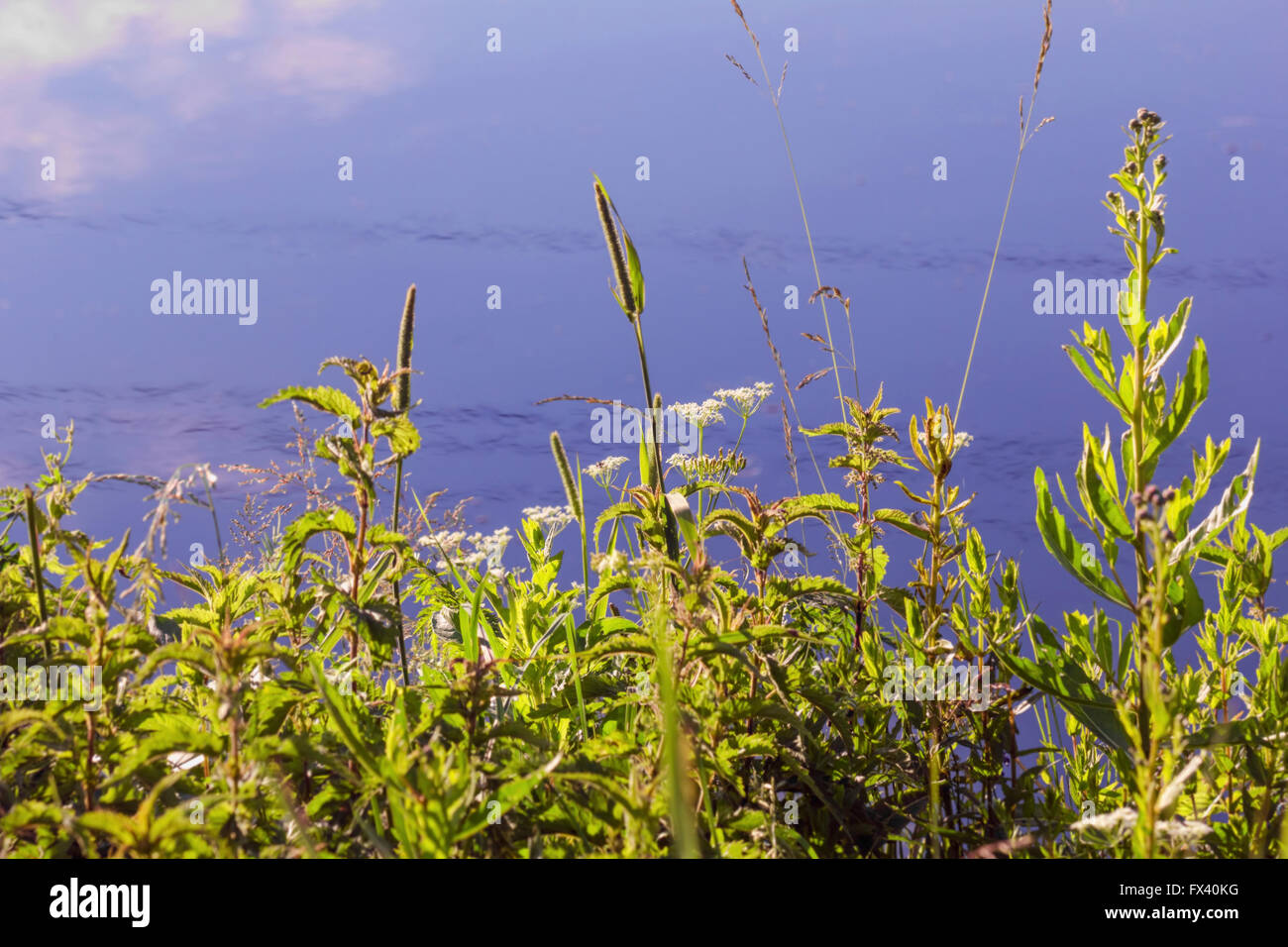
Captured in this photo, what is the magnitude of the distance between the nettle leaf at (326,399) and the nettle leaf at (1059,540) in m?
1.48

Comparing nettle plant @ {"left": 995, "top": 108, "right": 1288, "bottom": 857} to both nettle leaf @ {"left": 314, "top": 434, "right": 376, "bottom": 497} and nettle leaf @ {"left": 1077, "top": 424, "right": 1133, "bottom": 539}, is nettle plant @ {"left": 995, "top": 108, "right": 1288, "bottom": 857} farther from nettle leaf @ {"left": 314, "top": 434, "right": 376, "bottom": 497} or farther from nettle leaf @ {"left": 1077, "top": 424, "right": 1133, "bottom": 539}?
nettle leaf @ {"left": 314, "top": 434, "right": 376, "bottom": 497}

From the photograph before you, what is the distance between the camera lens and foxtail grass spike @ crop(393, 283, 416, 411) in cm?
204

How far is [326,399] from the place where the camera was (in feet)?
5.67

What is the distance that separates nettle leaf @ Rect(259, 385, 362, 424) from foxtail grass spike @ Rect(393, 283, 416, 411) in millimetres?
238

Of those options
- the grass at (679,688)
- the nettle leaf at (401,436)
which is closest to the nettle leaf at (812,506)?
the grass at (679,688)

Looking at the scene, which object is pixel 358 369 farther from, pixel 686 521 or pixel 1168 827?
pixel 1168 827

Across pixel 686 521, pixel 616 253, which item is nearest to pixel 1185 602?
pixel 686 521

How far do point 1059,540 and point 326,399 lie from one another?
161cm

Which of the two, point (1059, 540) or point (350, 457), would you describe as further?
point (1059, 540)

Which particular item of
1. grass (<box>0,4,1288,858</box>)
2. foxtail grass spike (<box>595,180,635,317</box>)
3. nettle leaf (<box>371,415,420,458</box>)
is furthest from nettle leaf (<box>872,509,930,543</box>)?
nettle leaf (<box>371,415,420,458</box>)

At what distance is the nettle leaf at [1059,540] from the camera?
2041 mm

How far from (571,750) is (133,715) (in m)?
0.89

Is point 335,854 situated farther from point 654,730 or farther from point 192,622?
point 192,622
